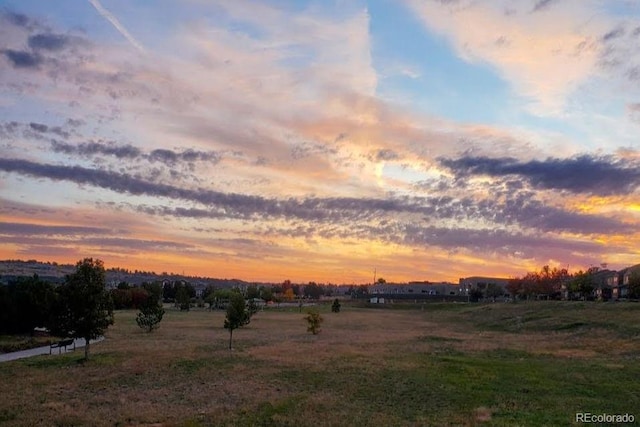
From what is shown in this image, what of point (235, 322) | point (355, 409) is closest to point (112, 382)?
point (355, 409)

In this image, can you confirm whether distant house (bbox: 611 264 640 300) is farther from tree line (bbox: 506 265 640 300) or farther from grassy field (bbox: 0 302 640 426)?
grassy field (bbox: 0 302 640 426)

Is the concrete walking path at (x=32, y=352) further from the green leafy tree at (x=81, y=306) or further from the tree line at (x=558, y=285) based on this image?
the tree line at (x=558, y=285)

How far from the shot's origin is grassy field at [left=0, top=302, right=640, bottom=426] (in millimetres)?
24438

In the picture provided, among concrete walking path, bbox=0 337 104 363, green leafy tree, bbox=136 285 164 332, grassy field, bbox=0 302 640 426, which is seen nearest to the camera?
grassy field, bbox=0 302 640 426

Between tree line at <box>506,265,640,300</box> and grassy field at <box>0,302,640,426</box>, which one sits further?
tree line at <box>506,265,640,300</box>

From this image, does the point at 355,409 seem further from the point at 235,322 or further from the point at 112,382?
the point at 235,322

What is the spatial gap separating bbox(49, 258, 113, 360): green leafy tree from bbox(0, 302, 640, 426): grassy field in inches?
90.8

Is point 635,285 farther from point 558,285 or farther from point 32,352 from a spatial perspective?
point 32,352

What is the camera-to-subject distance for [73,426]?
74.0 ft

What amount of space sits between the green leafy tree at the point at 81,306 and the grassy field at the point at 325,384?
2.31 metres

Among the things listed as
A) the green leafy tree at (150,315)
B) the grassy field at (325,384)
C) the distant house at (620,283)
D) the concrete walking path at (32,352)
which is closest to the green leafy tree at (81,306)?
the grassy field at (325,384)

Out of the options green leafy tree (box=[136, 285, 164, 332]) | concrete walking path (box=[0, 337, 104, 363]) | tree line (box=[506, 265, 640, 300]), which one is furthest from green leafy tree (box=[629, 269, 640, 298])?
concrete walking path (box=[0, 337, 104, 363])

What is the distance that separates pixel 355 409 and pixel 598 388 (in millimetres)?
14226

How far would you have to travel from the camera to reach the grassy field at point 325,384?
962 inches
